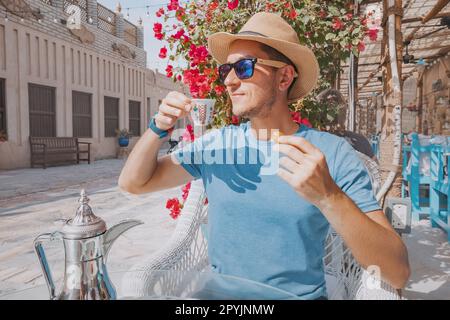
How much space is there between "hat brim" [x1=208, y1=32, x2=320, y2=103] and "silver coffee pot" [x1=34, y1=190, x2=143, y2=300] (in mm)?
1006

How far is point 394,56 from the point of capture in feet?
8.70

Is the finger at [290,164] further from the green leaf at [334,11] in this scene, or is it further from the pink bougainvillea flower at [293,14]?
the green leaf at [334,11]

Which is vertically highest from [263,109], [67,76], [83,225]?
[67,76]

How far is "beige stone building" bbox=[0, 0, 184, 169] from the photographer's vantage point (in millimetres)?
11219

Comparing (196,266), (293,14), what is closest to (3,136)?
(293,14)

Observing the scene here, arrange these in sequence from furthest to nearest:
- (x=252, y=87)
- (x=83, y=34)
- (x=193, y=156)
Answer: (x=83, y=34) < (x=193, y=156) < (x=252, y=87)

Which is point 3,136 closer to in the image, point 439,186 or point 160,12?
point 160,12

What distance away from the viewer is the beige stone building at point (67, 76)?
1122 cm

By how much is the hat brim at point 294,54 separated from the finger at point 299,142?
27.2 inches

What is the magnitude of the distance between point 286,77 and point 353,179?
23.1 inches

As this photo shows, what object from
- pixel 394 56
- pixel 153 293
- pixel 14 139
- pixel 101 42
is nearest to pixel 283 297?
pixel 153 293

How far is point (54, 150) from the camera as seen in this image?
40.8ft

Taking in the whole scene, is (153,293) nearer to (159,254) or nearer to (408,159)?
(159,254)

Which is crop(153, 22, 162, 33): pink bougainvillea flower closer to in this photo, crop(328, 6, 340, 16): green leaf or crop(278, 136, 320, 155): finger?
crop(328, 6, 340, 16): green leaf
